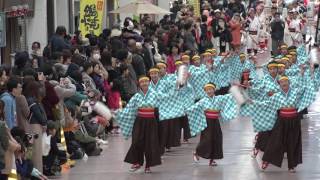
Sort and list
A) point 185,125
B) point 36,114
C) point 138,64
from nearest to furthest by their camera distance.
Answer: point 36,114
point 185,125
point 138,64

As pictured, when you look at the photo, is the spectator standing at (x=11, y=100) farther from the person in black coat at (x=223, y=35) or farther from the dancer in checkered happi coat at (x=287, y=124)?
the person in black coat at (x=223, y=35)

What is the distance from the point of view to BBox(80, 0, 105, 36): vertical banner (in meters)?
25.4

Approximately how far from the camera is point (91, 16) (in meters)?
25.4

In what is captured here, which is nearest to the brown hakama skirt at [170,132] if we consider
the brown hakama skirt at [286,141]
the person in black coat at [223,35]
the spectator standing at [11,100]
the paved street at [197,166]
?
the paved street at [197,166]

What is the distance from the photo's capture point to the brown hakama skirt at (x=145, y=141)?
671 inches

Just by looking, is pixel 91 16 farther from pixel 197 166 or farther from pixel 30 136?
pixel 30 136

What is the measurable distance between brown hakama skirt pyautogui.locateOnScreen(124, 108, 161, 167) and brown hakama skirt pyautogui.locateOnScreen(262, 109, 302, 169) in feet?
5.97

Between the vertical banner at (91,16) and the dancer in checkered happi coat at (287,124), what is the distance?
9.36 meters

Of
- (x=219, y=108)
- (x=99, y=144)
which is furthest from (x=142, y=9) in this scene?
(x=219, y=108)

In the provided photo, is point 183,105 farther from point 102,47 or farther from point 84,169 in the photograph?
point 102,47

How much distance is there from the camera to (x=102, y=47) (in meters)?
22.9

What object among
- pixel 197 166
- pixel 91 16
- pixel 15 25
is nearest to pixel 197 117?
pixel 197 166

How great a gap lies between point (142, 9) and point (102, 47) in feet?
20.9

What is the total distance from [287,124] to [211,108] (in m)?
1.38
